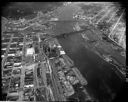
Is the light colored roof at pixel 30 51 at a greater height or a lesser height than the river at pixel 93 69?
greater

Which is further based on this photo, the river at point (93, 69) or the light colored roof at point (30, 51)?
the light colored roof at point (30, 51)

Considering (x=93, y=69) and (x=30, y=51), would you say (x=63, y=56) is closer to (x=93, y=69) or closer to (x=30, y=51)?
(x=93, y=69)

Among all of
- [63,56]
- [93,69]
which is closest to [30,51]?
[63,56]

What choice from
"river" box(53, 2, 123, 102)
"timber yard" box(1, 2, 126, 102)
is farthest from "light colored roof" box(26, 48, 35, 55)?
"river" box(53, 2, 123, 102)

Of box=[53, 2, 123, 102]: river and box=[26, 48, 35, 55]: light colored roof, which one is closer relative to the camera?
box=[53, 2, 123, 102]: river

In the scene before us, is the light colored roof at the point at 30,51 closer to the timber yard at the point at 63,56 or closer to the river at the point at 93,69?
the timber yard at the point at 63,56

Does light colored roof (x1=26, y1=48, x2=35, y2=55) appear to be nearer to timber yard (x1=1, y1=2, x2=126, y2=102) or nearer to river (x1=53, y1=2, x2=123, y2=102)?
timber yard (x1=1, y1=2, x2=126, y2=102)

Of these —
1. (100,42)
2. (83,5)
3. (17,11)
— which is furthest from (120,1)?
(17,11)

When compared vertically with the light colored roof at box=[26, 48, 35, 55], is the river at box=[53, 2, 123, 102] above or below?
below

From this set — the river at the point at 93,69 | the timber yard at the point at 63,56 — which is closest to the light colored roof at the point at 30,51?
the timber yard at the point at 63,56
